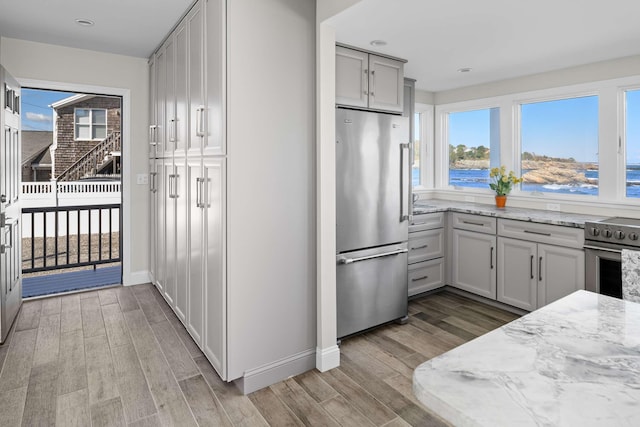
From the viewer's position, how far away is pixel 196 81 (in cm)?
255

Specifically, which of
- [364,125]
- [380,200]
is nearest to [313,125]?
[364,125]

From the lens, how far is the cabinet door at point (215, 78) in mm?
2141

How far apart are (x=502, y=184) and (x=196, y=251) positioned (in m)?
3.09

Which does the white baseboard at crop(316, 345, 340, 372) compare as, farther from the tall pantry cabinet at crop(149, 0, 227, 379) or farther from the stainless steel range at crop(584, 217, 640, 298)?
the stainless steel range at crop(584, 217, 640, 298)

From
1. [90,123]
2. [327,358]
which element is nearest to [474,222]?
[327,358]

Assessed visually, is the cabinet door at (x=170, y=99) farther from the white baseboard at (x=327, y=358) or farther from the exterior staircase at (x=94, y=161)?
the exterior staircase at (x=94, y=161)

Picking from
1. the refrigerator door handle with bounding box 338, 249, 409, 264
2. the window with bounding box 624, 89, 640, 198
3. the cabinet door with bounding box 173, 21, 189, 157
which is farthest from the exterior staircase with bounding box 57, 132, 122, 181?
the window with bounding box 624, 89, 640, 198

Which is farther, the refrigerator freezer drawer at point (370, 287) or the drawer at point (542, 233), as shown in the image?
the drawer at point (542, 233)

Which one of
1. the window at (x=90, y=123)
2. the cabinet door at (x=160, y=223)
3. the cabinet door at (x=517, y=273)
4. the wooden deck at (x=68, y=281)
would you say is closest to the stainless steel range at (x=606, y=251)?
the cabinet door at (x=517, y=273)

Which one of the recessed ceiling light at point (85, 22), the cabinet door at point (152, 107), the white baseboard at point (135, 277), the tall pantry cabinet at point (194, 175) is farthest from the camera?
the white baseboard at point (135, 277)

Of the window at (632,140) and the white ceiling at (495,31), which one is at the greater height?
the white ceiling at (495,31)

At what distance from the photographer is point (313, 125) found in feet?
8.13

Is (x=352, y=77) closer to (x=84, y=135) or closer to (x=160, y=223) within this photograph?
(x=160, y=223)

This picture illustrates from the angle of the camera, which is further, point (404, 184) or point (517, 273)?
point (517, 273)
